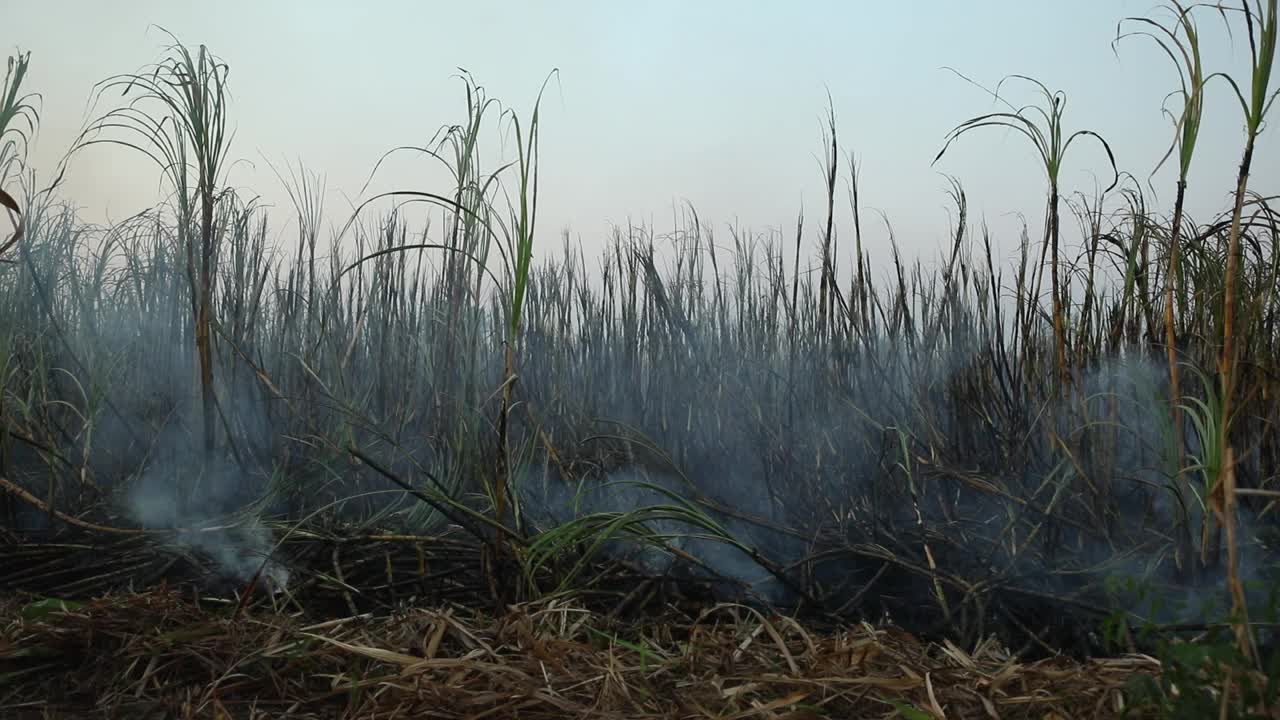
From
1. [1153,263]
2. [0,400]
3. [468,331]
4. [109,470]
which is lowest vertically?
[109,470]

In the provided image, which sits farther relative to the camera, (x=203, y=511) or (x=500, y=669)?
(x=203, y=511)

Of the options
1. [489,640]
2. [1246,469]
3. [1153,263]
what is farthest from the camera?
[1153,263]

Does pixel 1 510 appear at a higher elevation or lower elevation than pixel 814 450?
lower

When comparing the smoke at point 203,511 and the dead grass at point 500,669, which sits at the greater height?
the smoke at point 203,511

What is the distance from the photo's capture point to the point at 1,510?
6.07 ft

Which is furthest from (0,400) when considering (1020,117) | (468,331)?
(1020,117)

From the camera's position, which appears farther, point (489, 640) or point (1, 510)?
point (1, 510)

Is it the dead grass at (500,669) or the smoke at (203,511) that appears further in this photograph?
the smoke at (203,511)

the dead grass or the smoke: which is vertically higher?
the smoke

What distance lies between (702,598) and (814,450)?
620mm

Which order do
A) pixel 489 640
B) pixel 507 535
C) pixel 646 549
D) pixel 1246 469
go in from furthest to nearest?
pixel 1246 469
pixel 646 549
pixel 507 535
pixel 489 640

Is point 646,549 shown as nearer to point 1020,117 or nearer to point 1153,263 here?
point 1020,117

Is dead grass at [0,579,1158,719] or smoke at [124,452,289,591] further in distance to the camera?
smoke at [124,452,289,591]

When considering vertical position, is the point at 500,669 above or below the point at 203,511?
below
